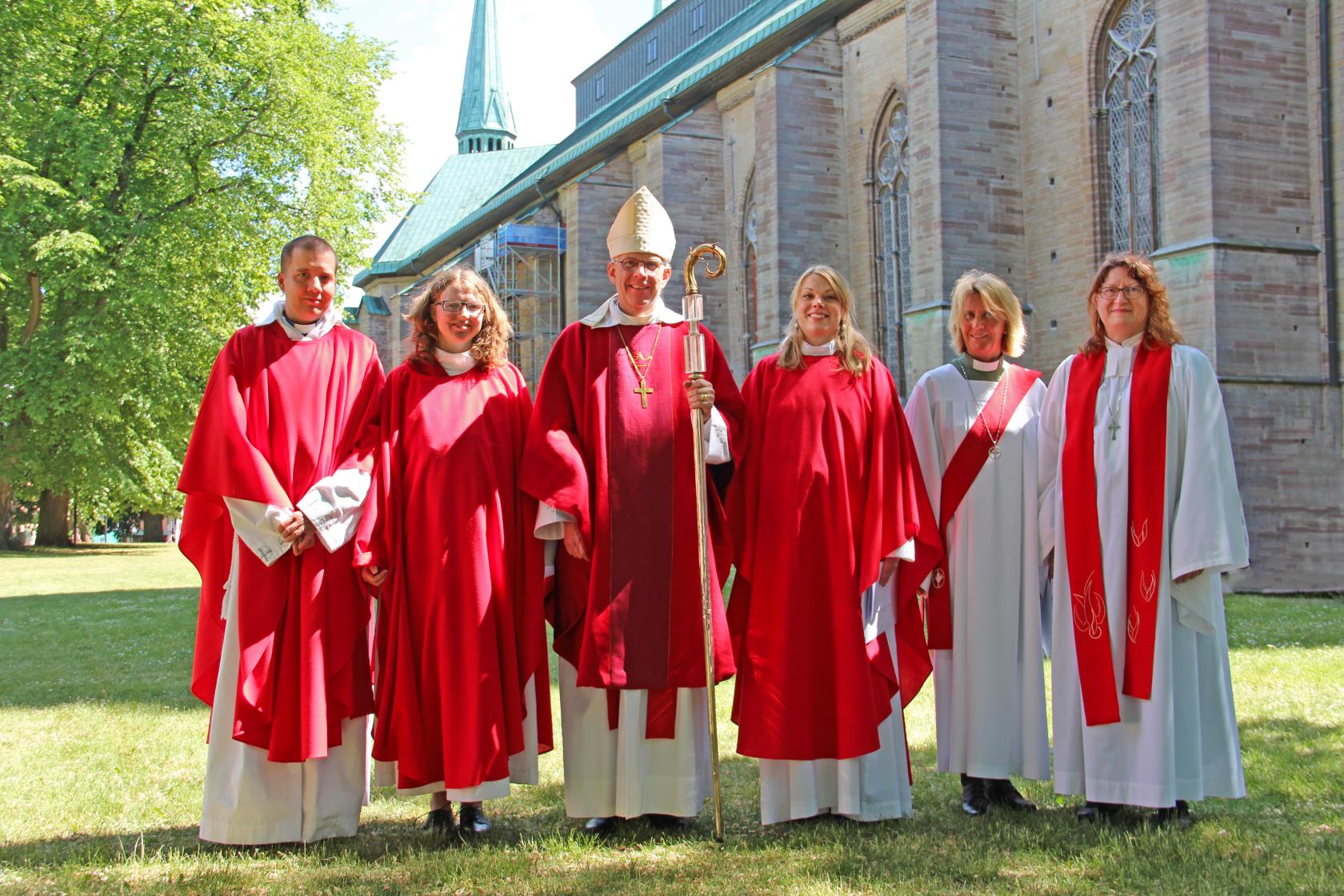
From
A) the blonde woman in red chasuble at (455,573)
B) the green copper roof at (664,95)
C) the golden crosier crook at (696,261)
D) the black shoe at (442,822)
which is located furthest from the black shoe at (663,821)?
the green copper roof at (664,95)

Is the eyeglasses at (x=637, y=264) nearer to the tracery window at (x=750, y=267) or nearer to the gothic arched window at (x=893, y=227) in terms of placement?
the gothic arched window at (x=893, y=227)

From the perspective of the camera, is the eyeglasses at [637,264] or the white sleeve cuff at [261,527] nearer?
the white sleeve cuff at [261,527]

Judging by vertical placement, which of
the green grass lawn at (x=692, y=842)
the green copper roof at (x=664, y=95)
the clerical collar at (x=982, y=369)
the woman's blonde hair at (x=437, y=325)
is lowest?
the green grass lawn at (x=692, y=842)

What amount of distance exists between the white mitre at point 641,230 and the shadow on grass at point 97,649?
209 inches

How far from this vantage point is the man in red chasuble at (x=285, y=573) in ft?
15.1

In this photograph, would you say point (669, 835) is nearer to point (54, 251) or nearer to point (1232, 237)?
point (1232, 237)

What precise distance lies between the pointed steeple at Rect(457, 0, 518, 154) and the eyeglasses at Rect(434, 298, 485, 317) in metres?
53.3

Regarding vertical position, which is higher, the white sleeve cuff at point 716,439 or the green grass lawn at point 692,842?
the white sleeve cuff at point 716,439

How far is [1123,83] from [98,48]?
1913cm

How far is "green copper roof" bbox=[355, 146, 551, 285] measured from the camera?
155 feet

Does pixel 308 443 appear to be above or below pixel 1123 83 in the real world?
below

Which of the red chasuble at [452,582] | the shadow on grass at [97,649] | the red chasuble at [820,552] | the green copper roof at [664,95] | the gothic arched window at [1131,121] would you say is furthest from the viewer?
the green copper roof at [664,95]

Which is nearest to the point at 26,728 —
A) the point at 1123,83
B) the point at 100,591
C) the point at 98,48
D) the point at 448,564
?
the point at 448,564

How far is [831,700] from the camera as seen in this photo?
15.6 ft
